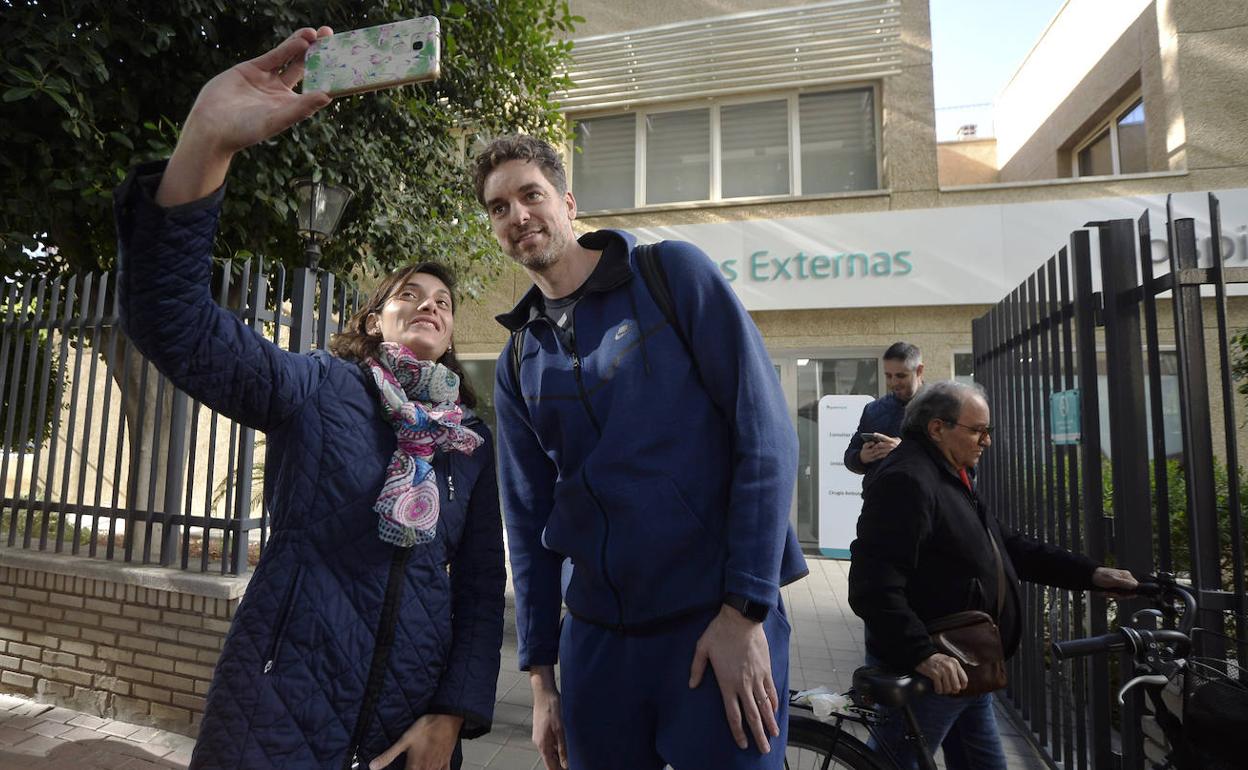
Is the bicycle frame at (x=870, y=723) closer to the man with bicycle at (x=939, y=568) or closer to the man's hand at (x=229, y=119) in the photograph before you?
the man with bicycle at (x=939, y=568)

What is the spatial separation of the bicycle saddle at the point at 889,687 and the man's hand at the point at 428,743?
A: 1410 millimetres

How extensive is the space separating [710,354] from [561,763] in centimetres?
108

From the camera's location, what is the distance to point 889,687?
225 cm

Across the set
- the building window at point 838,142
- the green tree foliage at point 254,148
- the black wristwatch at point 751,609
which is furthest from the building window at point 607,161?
the black wristwatch at point 751,609

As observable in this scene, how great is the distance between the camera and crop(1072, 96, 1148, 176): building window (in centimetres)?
965

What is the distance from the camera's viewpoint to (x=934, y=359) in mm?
8883

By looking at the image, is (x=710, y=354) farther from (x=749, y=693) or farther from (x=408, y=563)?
(x=408, y=563)

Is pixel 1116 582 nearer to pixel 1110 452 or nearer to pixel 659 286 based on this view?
pixel 1110 452

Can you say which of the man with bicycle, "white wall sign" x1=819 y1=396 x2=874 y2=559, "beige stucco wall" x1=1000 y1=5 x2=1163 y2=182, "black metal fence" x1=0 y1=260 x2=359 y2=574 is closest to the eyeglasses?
the man with bicycle

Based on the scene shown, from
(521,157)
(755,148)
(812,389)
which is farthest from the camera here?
(755,148)

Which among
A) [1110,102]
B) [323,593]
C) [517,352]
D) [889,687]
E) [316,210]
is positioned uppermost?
[1110,102]

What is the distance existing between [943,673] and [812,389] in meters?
7.46

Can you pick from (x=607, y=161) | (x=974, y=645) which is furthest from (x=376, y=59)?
(x=607, y=161)

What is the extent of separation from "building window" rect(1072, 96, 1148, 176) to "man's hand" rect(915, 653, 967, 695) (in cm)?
1002
